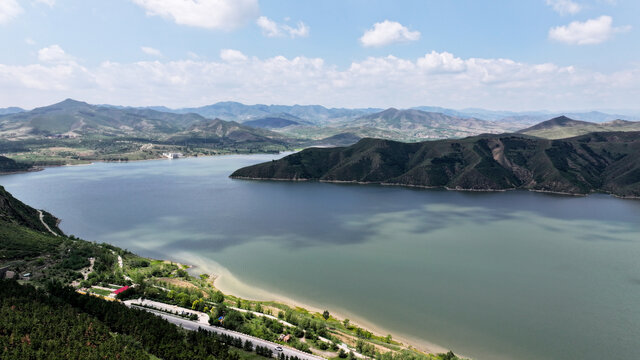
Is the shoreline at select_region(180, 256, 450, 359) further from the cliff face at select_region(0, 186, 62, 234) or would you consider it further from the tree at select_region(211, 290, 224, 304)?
the cliff face at select_region(0, 186, 62, 234)

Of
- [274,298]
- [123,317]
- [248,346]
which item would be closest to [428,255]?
[274,298]

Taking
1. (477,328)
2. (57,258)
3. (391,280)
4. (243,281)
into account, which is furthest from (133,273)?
(477,328)

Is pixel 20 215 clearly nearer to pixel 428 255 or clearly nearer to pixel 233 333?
pixel 233 333

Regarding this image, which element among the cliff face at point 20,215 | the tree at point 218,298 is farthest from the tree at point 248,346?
the cliff face at point 20,215

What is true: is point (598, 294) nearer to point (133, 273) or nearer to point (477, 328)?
point (477, 328)

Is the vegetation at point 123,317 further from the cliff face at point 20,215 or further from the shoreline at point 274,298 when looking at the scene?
the cliff face at point 20,215

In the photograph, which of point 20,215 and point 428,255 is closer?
point 428,255
